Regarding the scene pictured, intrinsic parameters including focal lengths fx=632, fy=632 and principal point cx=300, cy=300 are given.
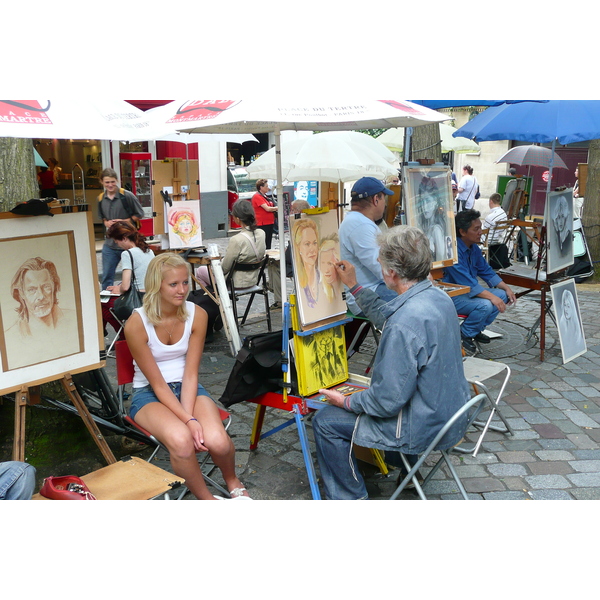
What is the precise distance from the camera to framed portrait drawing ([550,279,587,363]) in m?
5.55

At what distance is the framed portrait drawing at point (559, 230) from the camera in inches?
223

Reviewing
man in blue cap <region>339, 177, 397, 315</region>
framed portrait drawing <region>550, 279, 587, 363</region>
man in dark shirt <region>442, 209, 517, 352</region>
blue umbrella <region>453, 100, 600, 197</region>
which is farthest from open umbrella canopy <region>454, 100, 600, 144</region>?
man in blue cap <region>339, 177, 397, 315</region>

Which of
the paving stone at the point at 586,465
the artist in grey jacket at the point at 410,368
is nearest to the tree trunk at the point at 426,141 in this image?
the paving stone at the point at 586,465

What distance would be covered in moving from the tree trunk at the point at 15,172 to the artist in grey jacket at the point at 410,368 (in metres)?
2.17

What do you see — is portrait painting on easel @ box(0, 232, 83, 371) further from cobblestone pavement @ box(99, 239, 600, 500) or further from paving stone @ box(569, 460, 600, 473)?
paving stone @ box(569, 460, 600, 473)

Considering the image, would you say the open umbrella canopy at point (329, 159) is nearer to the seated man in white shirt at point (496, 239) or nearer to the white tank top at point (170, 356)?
the seated man in white shirt at point (496, 239)

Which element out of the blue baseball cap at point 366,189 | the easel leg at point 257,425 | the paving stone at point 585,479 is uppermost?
the blue baseball cap at point 366,189

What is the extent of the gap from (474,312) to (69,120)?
365cm

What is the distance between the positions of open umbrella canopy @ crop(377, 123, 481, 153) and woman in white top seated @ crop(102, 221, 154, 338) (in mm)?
Answer: 5420

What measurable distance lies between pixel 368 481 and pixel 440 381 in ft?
3.62

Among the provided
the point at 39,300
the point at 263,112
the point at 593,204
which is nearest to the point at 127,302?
the point at 39,300

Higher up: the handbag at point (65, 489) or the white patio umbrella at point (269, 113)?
the white patio umbrella at point (269, 113)

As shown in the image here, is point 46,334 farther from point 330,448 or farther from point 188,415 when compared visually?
point 330,448

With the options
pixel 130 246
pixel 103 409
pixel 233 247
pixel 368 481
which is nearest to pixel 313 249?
pixel 368 481
